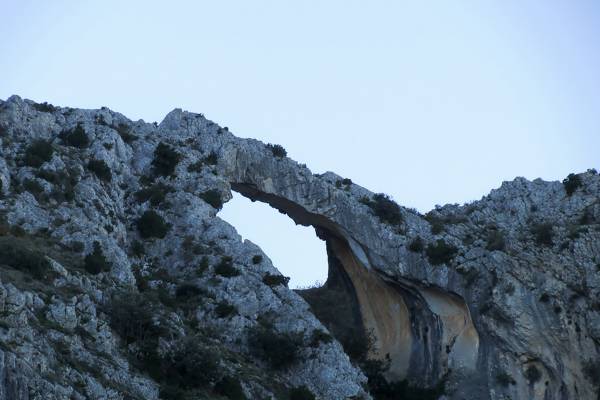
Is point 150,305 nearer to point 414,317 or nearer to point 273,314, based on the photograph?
point 273,314

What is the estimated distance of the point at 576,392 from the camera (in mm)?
63531

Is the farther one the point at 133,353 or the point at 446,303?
the point at 446,303

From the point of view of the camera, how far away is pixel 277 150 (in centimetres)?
7419

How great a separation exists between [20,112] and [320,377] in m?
25.5

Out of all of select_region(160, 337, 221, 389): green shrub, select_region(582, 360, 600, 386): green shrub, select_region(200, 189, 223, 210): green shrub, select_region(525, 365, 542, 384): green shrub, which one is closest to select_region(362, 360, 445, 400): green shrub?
select_region(525, 365, 542, 384): green shrub

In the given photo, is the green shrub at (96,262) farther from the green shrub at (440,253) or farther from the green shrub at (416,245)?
the green shrub at (440,253)

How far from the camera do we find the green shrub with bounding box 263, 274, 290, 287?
207 ft

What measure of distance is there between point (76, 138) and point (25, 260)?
20.3 meters

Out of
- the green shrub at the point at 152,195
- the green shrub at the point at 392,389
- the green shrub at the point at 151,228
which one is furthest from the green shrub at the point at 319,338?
the green shrub at the point at 152,195

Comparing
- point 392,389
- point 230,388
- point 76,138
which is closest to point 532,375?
point 392,389

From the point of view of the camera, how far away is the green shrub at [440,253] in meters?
67.8

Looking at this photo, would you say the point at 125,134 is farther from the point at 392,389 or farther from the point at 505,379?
the point at 505,379

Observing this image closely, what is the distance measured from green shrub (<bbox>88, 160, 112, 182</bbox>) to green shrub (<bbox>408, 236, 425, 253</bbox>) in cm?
1911

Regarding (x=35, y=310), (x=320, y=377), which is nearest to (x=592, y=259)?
(x=320, y=377)
